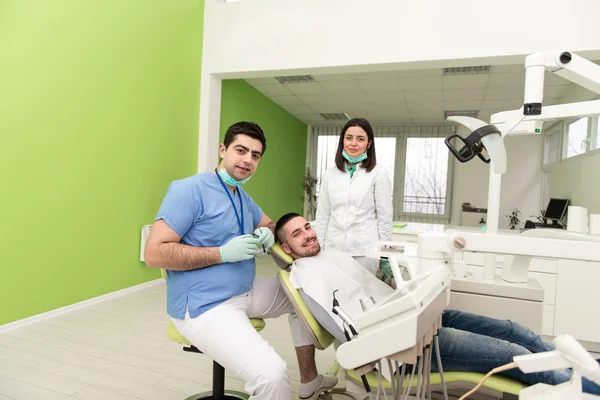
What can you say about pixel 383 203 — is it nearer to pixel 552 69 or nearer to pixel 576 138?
pixel 552 69

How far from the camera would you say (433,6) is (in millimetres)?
3285

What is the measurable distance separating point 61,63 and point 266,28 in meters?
1.89

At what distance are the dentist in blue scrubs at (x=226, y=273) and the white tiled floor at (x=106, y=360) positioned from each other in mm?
631

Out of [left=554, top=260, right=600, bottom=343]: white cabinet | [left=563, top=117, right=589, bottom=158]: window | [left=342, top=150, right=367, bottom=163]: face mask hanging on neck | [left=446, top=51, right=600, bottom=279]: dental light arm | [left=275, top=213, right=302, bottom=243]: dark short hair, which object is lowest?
[left=554, top=260, right=600, bottom=343]: white cabinet

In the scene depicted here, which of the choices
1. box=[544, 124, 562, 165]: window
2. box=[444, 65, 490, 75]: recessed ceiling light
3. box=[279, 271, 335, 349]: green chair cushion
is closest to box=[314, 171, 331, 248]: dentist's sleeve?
box=[279, 271, 335, 349]: green chair cushion

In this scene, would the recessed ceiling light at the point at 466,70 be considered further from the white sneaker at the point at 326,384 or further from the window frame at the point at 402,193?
the white sneaker at the point at 326,384

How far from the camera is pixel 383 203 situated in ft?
6.93

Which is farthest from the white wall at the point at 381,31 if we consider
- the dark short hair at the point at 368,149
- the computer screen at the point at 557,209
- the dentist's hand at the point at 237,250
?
the dentist's hand at the point at 237,250

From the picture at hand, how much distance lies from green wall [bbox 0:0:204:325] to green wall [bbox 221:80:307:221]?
1118 millimetres

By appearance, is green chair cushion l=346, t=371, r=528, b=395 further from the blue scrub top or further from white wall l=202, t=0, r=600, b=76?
white wall l=202, t=0, r=600, b=76

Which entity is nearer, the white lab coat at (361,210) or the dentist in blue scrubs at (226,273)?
the dentist in blue scrubs at (226,273)

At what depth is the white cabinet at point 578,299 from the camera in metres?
2.66

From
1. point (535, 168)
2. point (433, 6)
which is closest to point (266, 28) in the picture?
point (433, 6)

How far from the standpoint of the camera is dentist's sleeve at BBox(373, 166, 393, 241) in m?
2.11
